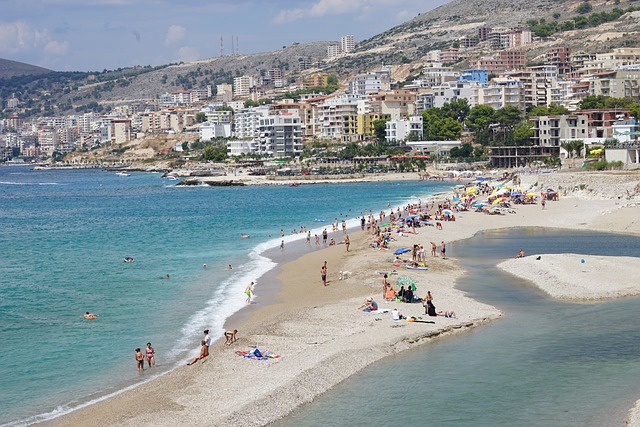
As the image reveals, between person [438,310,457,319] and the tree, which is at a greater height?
the tree

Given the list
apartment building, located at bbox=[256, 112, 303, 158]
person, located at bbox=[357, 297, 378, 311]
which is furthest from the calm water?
apartment building, located at bbox=[256, 112, 303, 158]

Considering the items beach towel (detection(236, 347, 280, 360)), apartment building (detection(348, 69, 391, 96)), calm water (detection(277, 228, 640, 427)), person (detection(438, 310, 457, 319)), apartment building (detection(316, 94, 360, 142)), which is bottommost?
calm water (detection(277, 228, 640, 427))

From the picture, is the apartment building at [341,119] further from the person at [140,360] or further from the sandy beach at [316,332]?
the person at [140,360]

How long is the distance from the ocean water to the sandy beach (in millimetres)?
1262

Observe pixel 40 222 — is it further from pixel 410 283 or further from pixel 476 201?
pixel 410 283

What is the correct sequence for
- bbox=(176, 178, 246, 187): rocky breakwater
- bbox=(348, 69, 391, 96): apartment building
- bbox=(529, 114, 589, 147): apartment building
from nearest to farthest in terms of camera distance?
bbox=(529, 114, 589, 147): apartment building
bbox=(176, 178, 246, 187): rocky breakwater
bbox=(348, 69, 391, 96): apartment building

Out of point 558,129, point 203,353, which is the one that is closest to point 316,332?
point 203,353

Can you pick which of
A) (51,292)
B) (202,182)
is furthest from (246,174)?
(51,292)

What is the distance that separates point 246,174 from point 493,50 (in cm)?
Result: 10262

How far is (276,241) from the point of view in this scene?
1662 inches

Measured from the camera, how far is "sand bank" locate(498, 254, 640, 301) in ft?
80.1

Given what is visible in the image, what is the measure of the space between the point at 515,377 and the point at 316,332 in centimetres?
515

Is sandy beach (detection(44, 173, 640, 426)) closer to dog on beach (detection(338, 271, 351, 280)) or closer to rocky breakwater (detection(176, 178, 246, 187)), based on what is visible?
dog on beach (detection(338, 271, 351, 280))

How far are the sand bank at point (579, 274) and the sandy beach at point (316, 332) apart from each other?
3cm
